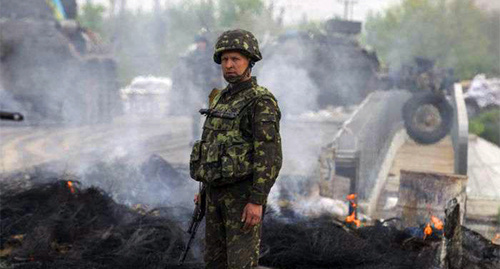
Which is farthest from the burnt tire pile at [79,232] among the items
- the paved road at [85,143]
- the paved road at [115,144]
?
the paved road at [115,144]

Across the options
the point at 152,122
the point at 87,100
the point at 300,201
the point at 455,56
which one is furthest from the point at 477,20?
the point at 300,201

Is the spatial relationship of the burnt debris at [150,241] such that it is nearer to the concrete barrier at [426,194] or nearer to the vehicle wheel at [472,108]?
the concrete barrier at [426,194]

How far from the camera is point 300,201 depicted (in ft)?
30.1

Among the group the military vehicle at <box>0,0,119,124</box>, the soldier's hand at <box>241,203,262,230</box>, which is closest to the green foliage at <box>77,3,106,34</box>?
the military vehicle at <box>0,0,119,124</box>

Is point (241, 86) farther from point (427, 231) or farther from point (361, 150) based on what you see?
point (361, 150)

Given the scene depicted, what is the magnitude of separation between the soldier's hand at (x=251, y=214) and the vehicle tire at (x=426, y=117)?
9.77m

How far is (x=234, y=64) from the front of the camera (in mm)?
3764

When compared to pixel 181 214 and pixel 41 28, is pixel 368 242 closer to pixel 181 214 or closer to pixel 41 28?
pixel 181 214

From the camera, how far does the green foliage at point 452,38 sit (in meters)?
47.8

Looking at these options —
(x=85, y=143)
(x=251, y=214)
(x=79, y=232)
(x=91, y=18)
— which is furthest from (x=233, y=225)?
(x=91, y=18)

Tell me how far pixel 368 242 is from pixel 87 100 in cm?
2117

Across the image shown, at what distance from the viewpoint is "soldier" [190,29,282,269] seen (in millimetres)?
3645

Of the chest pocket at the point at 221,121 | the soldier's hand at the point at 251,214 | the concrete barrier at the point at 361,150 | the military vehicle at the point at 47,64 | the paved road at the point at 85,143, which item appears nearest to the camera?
the soldier's hand at the point at 251,214

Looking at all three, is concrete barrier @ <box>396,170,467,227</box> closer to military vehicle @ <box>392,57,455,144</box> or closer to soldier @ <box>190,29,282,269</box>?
soldier @ <box>190,29,282,269</box>
